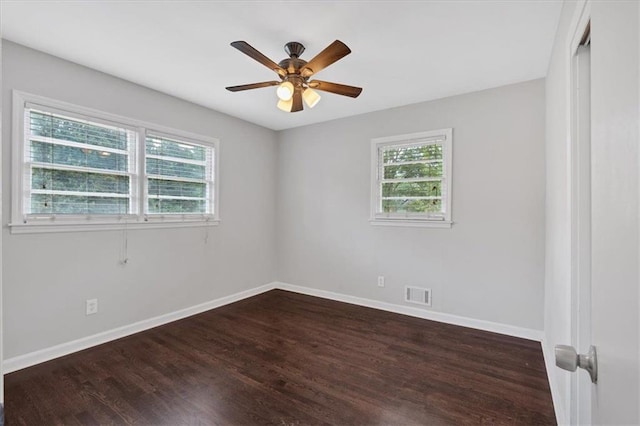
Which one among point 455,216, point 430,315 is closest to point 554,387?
point 430,315

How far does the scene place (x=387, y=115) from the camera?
4004 mm

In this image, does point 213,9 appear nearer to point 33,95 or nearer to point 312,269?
point 33,95

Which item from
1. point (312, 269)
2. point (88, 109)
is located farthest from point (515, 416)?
point (88, 109)

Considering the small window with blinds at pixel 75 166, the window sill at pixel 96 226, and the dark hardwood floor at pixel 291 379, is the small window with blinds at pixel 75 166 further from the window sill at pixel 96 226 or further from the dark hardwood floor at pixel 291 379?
the dark hardwood floor at pixel 291 379

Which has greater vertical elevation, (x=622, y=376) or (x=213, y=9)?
(x=213, y=9)

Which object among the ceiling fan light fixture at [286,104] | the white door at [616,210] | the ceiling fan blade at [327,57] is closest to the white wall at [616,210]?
the white door at [616,210]

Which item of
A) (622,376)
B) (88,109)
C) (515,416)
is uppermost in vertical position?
(88,109)

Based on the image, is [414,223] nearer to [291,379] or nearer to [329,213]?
[329,213]

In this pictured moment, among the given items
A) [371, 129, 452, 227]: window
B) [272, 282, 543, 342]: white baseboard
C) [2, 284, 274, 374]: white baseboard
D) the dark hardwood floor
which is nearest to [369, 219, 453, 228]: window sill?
[371, 129, 452, 227]: window

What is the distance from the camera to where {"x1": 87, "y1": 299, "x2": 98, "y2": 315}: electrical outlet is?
287 cm

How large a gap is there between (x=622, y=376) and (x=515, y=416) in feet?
6.24

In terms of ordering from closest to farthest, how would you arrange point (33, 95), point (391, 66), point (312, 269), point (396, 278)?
1. point (33, 95)
2. point (391, 66)
3. point (396, 278)
4. point (312, 269)

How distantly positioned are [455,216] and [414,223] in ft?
1.57

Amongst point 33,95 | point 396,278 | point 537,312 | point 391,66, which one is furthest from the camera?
point 396,278
